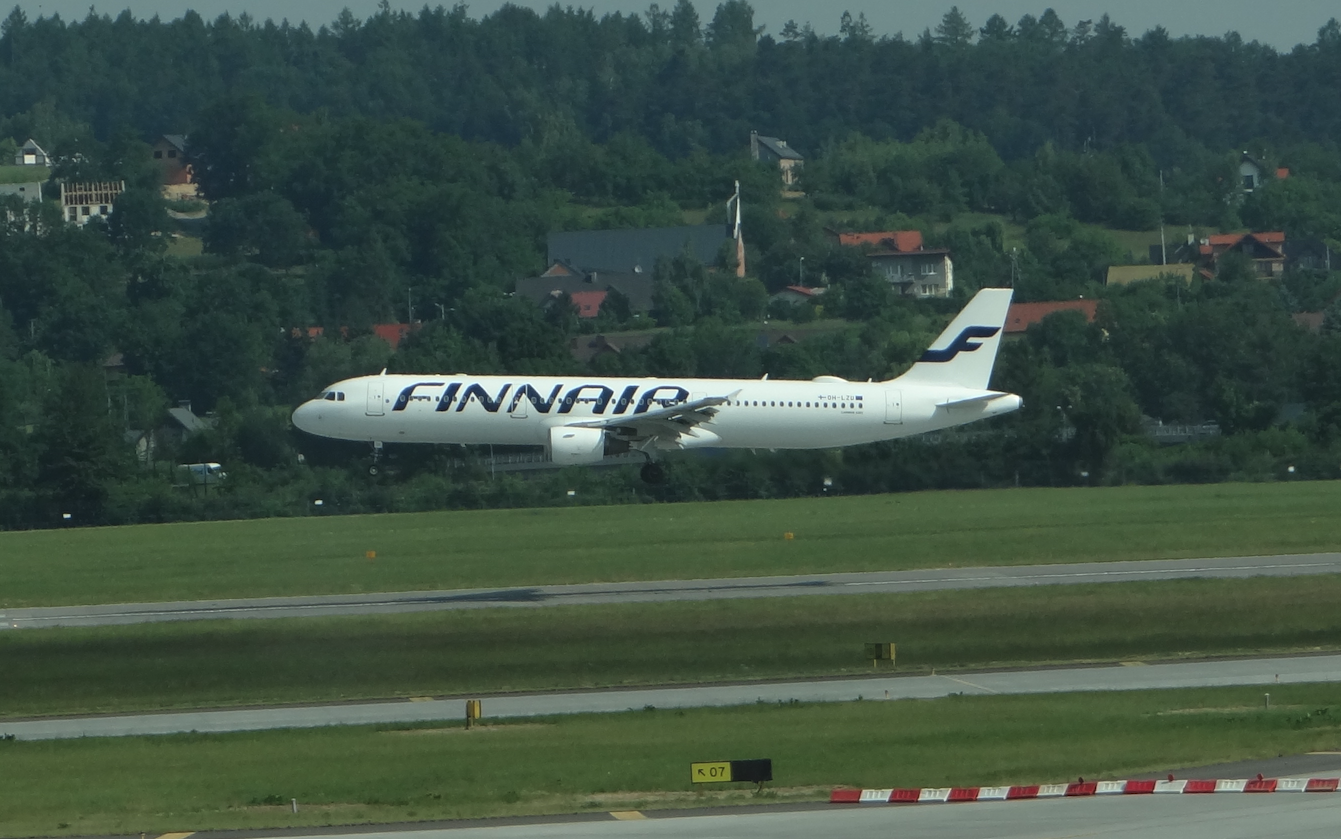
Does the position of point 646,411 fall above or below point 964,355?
below

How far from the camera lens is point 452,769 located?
2727 centimetres

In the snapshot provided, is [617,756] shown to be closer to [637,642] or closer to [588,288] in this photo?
[637,642]

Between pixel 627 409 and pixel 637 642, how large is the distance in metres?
19.3

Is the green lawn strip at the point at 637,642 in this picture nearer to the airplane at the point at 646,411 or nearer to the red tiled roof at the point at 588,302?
the airplane at the point at 646,411

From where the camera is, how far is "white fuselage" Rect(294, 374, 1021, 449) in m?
58.6

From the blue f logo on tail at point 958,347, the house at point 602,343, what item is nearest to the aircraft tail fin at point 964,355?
the blue f logo on tail at point 958,347

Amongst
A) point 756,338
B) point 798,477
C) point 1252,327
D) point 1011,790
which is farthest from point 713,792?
point 756,338

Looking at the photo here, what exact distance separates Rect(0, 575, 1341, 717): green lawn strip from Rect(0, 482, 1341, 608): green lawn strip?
7209 millimetres

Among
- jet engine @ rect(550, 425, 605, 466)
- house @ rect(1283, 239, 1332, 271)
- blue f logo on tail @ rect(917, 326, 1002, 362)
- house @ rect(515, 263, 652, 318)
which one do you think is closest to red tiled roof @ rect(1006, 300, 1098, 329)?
house @ rect(515, 263, 652, 318)

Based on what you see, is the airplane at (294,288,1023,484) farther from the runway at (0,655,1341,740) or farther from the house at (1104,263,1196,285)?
the house at (1104,263,1196,285)

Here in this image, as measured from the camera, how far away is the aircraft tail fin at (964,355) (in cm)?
6372

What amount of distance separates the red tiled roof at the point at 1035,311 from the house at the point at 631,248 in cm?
4511

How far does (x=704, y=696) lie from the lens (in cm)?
3431

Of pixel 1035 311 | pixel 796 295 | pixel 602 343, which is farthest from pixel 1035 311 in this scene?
pixel 602 343
